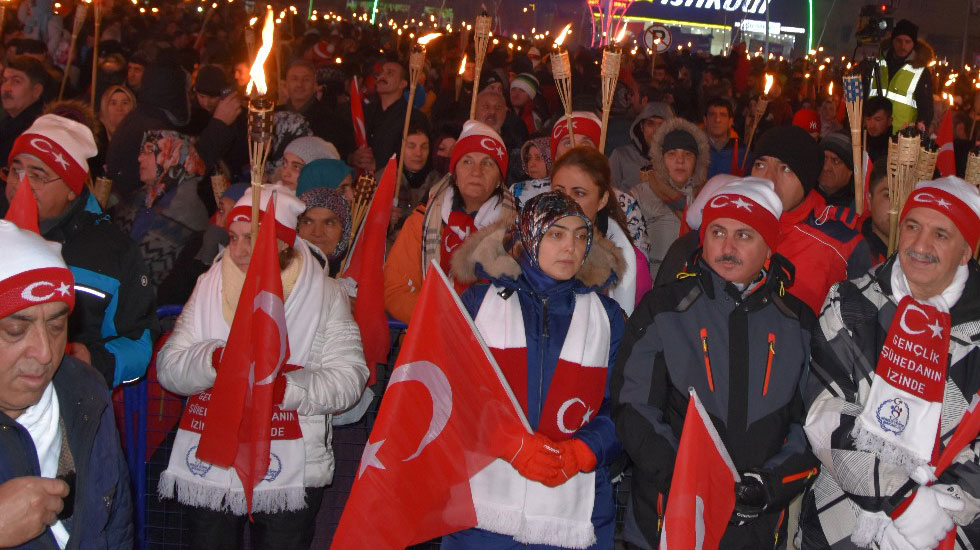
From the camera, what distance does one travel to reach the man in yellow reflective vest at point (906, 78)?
9.26 m

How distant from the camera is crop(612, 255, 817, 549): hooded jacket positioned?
383cm

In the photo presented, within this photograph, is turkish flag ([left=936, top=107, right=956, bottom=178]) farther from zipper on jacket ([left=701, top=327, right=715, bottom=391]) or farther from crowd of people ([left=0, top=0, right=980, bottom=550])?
zipper on jacket ([left=701, top=327, right=715, bottom=391])

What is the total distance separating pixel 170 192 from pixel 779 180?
3.45 m

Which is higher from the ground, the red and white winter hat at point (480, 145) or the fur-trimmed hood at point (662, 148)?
the red and white winter hat at point (480, 145)

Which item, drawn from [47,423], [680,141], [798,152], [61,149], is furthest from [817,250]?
[47,423]

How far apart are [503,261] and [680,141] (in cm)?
303

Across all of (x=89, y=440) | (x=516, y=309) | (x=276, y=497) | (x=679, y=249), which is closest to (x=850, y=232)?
(x=679, y=249)

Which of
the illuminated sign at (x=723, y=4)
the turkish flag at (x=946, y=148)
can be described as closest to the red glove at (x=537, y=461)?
the turkish flag at (x=946, y=148)

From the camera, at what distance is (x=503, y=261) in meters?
4.00

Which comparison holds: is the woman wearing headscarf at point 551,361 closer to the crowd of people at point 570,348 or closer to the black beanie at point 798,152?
the crowd of people at point 570,348

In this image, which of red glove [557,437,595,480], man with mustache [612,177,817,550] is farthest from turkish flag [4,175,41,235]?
man with mustache [612,177,817,550]

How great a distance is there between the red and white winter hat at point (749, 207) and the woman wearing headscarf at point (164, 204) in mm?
3309

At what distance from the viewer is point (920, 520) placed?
3.59m

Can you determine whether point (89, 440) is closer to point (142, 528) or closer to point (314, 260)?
point (314, 260)
